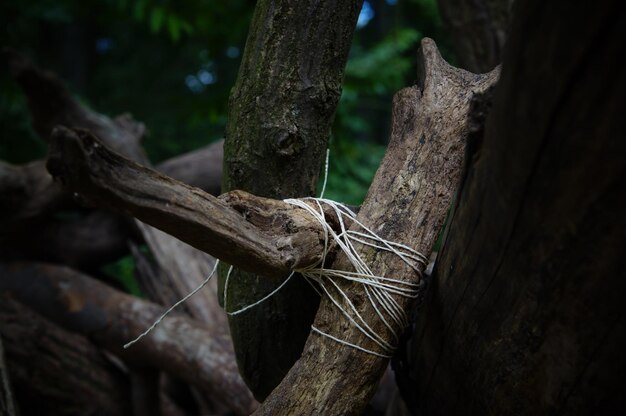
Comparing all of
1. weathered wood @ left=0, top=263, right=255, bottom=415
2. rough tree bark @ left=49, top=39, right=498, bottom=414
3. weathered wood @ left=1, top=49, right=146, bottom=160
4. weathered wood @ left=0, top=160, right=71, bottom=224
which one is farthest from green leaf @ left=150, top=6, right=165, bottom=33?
rough tree bark @ left=49, top=39, right=498, bottom=414

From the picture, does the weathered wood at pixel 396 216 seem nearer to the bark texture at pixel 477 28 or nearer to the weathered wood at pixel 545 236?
the weathered wood at pixel 545 236

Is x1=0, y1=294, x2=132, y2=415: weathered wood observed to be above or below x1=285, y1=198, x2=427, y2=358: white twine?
A: below

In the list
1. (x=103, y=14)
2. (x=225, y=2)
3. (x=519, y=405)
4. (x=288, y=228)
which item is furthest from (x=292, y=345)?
(x=103, y=14)

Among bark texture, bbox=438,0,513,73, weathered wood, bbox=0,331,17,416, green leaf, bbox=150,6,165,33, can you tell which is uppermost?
green leaf, bbox=150,6,165,33

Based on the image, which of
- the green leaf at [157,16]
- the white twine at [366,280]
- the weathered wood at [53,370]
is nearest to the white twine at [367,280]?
the white twine at [366,280]

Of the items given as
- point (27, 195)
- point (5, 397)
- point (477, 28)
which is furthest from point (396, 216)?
point (27, 195)

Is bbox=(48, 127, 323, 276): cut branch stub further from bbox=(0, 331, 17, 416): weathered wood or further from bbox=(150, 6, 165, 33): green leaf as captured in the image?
bbox=(150, 6, 165, 33): green leaf
